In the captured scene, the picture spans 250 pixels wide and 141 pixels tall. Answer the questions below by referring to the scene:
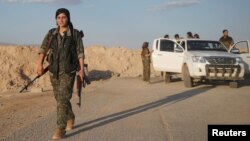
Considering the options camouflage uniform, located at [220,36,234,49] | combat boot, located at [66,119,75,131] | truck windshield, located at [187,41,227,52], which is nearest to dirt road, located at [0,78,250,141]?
combat boot, located at [66,119,75,131]

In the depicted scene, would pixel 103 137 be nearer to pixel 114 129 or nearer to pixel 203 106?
pixel 114 129

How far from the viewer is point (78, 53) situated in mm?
7750

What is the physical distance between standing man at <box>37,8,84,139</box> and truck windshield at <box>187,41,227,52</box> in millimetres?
10748

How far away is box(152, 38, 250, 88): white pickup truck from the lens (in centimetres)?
1639

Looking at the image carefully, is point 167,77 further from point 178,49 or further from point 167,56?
point 178,49

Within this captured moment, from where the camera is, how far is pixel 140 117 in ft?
32.3

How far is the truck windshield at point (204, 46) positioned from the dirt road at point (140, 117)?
3.44 m

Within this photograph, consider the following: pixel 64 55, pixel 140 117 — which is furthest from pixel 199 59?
pixel 64 55

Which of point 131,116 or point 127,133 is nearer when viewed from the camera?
point 127,133

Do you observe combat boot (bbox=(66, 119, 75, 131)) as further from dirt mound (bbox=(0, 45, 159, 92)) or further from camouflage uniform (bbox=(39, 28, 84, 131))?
dirt mound (bbox=(0, 45, 159, 92))

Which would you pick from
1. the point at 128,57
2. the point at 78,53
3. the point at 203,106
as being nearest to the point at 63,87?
the point at 78,53

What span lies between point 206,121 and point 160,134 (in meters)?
1.71

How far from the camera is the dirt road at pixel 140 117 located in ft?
26.1

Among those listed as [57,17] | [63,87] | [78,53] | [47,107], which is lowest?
[47,107]
